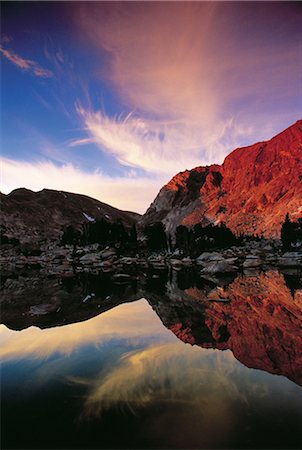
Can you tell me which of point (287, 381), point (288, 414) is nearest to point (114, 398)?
point (288, 414)

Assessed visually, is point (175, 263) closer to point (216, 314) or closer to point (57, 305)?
point (57, 305)

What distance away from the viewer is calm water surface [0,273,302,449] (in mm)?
4141

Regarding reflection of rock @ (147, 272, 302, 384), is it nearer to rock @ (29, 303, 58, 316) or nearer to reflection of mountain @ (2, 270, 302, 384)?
reflection of mountain @ (2, 270, 302, 384)

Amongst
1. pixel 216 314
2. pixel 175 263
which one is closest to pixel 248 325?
pixel 216 314

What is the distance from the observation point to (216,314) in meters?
11.8

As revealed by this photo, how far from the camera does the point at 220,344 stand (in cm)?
816

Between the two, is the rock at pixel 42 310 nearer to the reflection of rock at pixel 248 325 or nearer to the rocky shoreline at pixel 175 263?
the reflection of rock at pixel 248 325

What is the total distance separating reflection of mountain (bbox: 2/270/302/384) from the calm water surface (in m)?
0.08

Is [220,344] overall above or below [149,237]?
below

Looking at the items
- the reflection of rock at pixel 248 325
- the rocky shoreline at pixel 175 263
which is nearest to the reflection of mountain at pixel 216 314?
the reflection of rock at pixel 248 325

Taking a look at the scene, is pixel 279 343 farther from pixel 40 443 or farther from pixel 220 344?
pixel 40 443

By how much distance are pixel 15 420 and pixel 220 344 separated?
528 cm

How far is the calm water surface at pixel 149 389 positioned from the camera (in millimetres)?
4141

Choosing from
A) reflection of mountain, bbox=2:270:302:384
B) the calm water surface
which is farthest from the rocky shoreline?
the calm water surface
